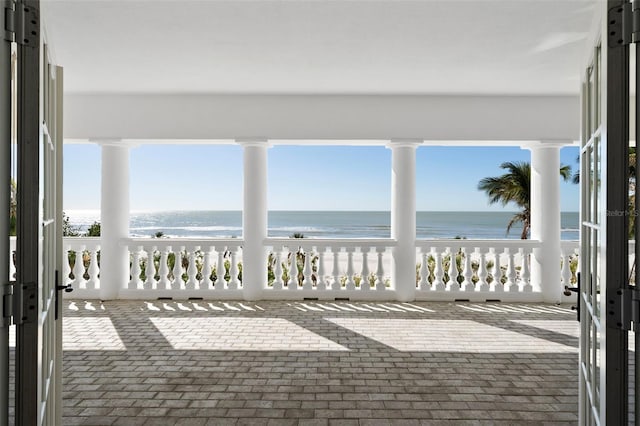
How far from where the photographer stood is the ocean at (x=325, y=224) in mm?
35625

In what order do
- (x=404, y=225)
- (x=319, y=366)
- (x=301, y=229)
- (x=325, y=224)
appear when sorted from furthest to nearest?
(x=325, y=224) < (x=301, y=229) < (x=404, y=225) < (x=319, y=366)

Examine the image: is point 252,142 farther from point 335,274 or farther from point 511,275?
point 511,275

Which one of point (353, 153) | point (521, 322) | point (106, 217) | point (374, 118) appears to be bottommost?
point (521, 322)

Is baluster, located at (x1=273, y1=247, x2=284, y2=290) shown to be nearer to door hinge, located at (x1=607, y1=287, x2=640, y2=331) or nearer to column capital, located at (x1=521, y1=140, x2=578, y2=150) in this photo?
column capital, located at (x1=521, y1=140, x2=578, y2=150)

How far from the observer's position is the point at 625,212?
1422 mm

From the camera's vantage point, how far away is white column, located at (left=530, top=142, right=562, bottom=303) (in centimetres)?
607

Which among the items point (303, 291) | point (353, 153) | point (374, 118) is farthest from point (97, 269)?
point (353, 153)

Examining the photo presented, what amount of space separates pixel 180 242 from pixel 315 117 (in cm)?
270

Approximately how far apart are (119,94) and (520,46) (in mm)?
5130

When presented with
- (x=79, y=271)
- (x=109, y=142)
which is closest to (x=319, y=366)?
(x=79, y=271)

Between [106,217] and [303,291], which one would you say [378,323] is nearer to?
[303,291]

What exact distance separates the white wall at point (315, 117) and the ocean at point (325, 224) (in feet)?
95.1

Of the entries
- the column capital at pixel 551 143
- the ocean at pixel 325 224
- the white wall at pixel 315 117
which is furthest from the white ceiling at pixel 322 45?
the ocean at pixel 325 224

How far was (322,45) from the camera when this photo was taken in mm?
4199
